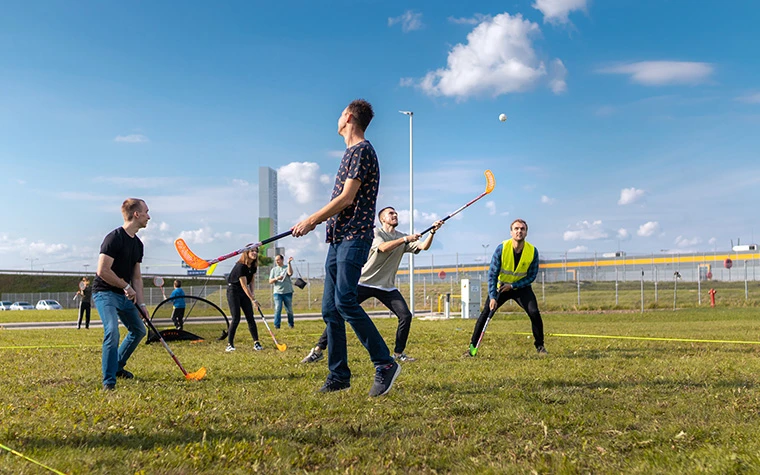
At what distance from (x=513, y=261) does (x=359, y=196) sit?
147 inches

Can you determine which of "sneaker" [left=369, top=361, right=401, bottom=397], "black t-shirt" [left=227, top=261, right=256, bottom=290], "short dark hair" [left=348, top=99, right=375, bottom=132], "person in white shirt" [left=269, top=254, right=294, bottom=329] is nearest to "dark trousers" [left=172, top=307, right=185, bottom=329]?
"black t-shirt" [left=227, top=261, right=256, bottom=290]

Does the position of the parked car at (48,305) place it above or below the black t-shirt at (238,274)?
below

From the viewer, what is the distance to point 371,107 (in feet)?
18.0

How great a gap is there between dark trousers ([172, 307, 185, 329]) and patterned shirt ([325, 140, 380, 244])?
251 inches

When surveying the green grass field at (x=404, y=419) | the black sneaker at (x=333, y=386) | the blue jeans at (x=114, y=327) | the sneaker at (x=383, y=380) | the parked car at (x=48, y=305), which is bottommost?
the parked car at (x=48, y=305)

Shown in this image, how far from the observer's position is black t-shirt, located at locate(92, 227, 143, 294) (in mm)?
6148

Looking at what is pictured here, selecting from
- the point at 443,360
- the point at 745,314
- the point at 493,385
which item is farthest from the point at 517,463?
the point at 745,314

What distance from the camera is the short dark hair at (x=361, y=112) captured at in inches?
213

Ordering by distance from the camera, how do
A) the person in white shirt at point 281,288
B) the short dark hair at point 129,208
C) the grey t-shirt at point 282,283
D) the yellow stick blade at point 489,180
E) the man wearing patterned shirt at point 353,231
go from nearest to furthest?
the man wearing patterned shirt at point 353,231 → the short dark hair at point 129,208 → the yellow stick blade at point 489,180 → the person in white shirt at point 281,288 → the grey t-shirt at point 282,283

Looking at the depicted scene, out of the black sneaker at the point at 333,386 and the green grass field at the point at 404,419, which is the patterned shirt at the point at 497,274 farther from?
the black sneaker at the point at 333,386

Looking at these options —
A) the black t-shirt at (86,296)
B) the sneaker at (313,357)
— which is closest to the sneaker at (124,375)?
the sneaker at (313,357)

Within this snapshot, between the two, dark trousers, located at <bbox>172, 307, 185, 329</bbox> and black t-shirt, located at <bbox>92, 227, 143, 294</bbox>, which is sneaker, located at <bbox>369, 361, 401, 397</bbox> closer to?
black t-shirt, located at <bbox>92, 227, 143, 294</bbox>

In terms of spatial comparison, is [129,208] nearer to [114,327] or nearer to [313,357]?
[114,327]

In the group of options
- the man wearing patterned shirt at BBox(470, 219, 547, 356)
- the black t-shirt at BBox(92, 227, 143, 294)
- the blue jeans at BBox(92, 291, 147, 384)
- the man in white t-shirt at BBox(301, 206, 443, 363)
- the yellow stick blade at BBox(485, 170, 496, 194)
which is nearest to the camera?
the blue jeans at BBox(92, 291, 147, 384)
